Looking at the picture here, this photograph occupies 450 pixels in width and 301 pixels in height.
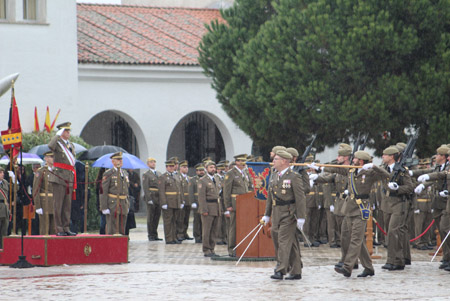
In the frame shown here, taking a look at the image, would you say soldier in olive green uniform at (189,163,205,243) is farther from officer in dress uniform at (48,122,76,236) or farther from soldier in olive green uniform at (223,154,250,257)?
officer in dress uniform at (48,122,76,236)

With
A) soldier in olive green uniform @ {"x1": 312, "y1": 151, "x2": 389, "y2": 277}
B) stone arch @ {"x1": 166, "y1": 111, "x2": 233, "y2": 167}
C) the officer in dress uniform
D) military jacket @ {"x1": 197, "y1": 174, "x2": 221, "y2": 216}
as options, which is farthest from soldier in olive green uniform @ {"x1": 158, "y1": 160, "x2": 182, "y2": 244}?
stone arch @ {"x1": 166, "y1": 111, "x2": 233, "y2": 167}

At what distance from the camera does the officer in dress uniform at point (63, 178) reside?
1631 centimetres

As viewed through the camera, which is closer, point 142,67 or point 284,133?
point 284,133

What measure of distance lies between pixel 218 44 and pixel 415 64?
Result: 6.18 m

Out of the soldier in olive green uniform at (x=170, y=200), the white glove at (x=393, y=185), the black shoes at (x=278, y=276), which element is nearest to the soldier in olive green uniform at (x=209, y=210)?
the soldier in olive green uniform at (x=170, y=200)

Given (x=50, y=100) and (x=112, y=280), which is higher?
(x=50, y=100)

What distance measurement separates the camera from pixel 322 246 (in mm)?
21375

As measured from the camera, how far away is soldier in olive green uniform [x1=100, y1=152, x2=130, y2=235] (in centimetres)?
1969

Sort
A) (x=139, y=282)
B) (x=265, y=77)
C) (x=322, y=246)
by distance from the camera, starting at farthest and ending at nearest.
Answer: (x=265, y=77)
(x=322, y=246)
(x=139, y=282)

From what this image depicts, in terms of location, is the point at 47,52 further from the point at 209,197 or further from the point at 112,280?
the point at 112,280

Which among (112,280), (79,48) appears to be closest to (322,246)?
(112,280)

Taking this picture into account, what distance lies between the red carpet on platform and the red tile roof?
15.0m

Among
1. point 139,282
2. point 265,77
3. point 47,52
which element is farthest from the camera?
point 47,52

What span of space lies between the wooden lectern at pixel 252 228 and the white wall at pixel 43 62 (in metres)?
12.6
